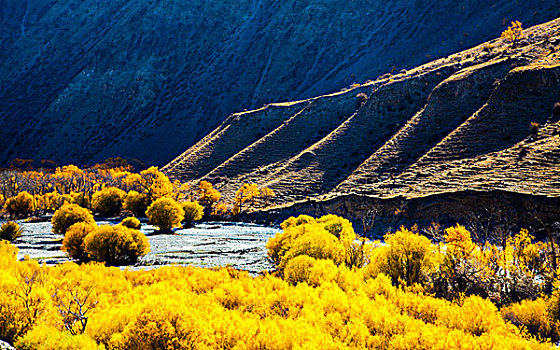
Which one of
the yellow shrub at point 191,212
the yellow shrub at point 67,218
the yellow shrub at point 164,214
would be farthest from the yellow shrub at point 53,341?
the yellow shrub at point 191,212

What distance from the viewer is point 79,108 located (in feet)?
480

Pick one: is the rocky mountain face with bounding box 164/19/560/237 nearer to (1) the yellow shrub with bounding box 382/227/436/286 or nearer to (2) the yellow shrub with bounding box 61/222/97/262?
(1) the yellow shrub with bounding box 382/227/436/286

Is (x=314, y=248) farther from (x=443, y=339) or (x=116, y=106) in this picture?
(x=116, y=106)

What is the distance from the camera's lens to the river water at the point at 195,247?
3088cm

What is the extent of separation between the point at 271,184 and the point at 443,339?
55413mm

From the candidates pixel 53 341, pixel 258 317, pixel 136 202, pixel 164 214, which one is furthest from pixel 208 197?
pixel 53 341

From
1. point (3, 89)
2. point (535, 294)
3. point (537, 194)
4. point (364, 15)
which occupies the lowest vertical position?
point (535, 294)

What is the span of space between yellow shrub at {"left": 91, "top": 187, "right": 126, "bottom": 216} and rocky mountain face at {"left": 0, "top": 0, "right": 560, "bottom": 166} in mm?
19274

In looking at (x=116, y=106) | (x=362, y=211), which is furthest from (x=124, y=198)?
(x=116, y=106)

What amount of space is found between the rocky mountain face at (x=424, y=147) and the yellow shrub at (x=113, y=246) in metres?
27.9

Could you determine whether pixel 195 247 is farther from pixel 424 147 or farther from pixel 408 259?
pixel 424 147

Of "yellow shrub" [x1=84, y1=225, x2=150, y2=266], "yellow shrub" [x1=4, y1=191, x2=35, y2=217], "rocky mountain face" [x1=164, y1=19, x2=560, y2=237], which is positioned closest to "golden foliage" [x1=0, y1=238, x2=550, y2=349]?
"yellow shrub" [x1=84, y1=225, x2=150, y2=266]

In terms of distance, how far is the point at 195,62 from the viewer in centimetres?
16412

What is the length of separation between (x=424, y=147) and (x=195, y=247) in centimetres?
3750
